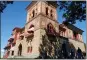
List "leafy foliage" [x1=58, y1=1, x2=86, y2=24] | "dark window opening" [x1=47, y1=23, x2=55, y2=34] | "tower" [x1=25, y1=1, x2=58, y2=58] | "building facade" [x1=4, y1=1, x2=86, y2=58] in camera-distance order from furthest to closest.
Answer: "dark window opening" [x1=47, y1=23, x2=55, y2=34] < "building facade" [x1=4, y1=1, x2=86, y2=58] < "tower" [x1=25, y1=1, x2=58, y2=58] < "leafy foliage" [x1=58, y1=1, x2=86, y2=24]

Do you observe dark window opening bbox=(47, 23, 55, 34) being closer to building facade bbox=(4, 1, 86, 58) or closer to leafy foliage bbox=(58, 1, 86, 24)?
building facade bbox=(4, 1, 86, 58)

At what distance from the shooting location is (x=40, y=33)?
2181cm

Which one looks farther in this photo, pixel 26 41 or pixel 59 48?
pixel 26 41

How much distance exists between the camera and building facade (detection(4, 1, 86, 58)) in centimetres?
2194

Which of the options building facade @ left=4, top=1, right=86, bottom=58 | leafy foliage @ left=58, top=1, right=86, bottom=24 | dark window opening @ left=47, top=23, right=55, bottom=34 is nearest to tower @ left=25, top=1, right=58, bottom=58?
building facade @ left=4, top=1, right=86, bottom=58

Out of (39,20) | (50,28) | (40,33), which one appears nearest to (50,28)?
(50,28)

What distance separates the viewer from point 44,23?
23312 millimetres

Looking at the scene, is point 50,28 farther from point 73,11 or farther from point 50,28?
point 73,11

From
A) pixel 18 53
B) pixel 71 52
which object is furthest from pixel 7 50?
pixel 71 52

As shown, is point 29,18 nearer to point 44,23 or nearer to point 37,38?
point 44,23

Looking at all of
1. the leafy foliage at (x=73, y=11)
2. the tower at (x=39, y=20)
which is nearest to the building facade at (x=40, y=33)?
the tower at (x=39, y=20)

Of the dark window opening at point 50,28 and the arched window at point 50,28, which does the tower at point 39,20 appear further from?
the dark window opening at point 50,28

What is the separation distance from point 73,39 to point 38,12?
911cm

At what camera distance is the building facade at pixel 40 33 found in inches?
864
